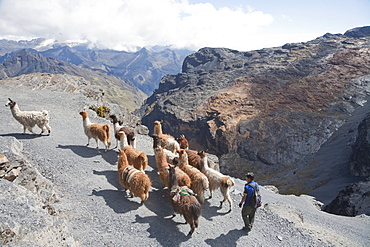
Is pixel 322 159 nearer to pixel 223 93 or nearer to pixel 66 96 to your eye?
pixel 223 93

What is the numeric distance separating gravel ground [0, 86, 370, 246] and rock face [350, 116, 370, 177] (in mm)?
19171

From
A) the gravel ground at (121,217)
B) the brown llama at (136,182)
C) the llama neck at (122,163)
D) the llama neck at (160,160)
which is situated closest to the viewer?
the gravel ground at (121,217)

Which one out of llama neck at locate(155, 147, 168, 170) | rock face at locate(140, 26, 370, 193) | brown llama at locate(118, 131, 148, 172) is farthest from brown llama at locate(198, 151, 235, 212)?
rock face at locate(140, 26, 370, 193)

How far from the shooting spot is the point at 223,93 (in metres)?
63.4

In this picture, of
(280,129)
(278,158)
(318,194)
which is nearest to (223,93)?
(280,129)

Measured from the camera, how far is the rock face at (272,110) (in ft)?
142

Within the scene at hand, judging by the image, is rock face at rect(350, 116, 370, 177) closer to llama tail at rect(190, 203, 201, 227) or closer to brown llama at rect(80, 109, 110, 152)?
llama tail at rect(190, 203, 201, 227)

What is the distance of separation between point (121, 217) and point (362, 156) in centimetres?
3520

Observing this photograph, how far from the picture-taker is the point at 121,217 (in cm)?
824

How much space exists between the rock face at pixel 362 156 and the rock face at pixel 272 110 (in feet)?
19.1

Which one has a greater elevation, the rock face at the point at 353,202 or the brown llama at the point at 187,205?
the brown llama at the point at 187,205

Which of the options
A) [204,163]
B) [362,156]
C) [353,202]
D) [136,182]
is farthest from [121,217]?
[362,156]

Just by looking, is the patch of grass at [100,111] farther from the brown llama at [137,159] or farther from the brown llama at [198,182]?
the brown llama at [198,182]

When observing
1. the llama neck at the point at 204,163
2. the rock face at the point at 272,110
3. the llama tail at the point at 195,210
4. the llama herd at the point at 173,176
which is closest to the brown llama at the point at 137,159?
the llama herd at the point at 173,176
